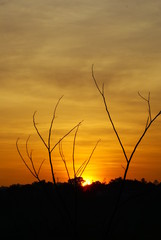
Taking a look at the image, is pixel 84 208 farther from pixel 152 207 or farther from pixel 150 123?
pixel 150 123

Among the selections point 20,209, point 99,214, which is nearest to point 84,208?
point 99,214

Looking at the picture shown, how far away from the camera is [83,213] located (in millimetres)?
27656

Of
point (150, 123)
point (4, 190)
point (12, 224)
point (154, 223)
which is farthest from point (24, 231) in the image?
point (150, 123)

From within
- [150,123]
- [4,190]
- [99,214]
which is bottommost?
[150,123]

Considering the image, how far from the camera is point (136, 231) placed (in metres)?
25.2

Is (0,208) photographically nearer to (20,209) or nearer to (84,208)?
(20,209)

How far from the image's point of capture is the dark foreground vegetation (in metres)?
25.2

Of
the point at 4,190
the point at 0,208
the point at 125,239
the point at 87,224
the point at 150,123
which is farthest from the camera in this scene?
the point at 4,190

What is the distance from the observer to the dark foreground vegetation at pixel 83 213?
25.2 meters

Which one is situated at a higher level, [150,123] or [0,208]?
[0,208]

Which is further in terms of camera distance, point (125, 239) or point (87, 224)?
point (87, 224)

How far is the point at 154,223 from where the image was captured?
86.5 ft

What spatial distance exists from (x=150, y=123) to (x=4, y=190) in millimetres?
25554

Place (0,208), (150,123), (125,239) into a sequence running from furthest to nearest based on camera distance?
(0,208), (125,239), (150,123)
